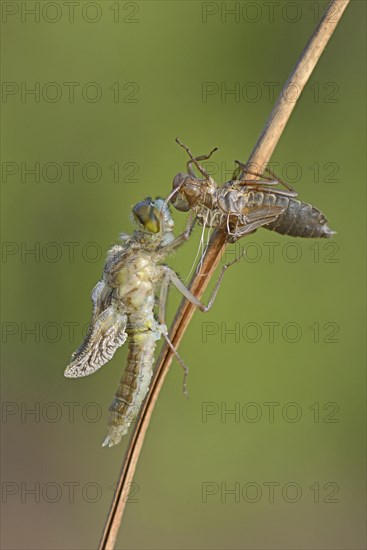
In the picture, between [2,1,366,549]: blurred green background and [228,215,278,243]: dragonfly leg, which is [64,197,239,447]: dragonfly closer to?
[228,215,278,243]: dragonfly leg

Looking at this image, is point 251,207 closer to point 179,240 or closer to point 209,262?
point 179,240

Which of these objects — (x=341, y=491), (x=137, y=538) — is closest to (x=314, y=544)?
(x=341, y=491)

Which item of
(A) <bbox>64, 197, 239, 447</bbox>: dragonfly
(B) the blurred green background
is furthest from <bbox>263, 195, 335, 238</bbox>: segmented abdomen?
(B) the blurred green background

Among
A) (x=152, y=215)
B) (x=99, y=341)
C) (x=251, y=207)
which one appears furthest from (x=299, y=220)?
(x=99, y=341)

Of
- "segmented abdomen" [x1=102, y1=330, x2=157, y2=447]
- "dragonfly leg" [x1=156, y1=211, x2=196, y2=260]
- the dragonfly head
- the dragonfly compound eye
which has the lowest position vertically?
"segmented abdomen" [x1=102, y1=330, x2=157, y2=447]

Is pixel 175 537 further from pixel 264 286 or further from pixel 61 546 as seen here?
pixel 264 286

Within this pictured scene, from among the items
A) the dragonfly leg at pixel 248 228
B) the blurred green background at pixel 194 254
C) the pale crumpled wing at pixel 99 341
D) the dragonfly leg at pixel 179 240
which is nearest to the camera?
the dragonfly leg at pixel 248 228

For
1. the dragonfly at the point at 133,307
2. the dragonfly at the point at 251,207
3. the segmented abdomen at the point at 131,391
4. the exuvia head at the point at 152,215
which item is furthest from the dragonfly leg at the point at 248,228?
the segmented abdomen at the point at 131,391

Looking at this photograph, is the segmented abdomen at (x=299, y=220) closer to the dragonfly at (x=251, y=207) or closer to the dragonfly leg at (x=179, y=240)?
the dragonfly at (x=251, y=207)
